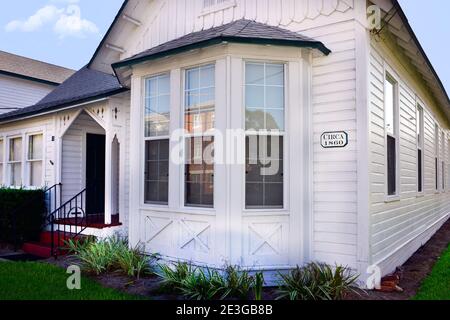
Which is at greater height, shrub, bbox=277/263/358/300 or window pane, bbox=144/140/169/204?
window pane, bbox=144/140/169/204

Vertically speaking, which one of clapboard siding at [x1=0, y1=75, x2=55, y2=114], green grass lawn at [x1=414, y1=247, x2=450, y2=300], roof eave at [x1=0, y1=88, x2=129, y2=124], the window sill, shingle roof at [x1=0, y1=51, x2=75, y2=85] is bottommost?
green grass lawn at [x1=414, y1=247, x2=450, y2=300]

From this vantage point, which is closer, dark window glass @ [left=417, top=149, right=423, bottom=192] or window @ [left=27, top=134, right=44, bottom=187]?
dark window glass @ [left=417, top=149, right=423, bottom=192]

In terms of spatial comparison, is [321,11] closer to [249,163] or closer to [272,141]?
[272,141]

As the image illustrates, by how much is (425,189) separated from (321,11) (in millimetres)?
6560

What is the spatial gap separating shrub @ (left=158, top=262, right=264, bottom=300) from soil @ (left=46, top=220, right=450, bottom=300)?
0.55 feet

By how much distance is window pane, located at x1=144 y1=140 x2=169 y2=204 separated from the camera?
6113 millimetres

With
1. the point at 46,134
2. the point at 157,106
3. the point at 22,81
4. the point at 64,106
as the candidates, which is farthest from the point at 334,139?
the point at 22,81

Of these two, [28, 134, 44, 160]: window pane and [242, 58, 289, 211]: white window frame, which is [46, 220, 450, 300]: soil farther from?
[28, 134, 44, 160]: window pane

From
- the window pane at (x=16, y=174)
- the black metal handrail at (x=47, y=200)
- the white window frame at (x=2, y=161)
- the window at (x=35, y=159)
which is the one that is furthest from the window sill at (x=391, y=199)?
the white window frame at (x=2, y=161)

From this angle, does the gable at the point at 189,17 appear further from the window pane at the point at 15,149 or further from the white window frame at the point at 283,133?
the window pane at the point at 15,149

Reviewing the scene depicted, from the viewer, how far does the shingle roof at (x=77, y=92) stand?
8.69 meters

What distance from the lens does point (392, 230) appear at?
21.4 feet

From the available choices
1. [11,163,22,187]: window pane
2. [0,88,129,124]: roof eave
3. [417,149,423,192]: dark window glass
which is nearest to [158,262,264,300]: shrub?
[0,88,129,124]: roof eave

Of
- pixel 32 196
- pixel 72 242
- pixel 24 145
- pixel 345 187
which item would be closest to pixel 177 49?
pixel 345 187
